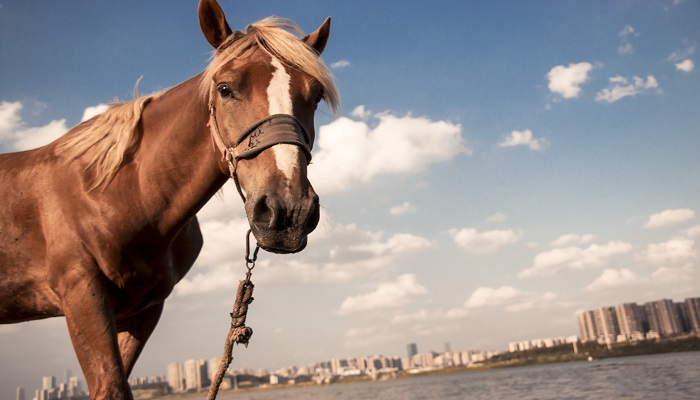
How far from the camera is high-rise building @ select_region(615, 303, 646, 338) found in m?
176

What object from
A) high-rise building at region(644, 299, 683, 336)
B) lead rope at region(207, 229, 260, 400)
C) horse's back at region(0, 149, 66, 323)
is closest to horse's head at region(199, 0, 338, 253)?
lead rope at region(207, 229, 260, 400)

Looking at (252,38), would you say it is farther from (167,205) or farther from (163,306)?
(163,306)

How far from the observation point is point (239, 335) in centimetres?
261

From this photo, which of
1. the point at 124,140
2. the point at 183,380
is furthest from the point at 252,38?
the point at 183,380

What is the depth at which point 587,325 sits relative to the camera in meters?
189

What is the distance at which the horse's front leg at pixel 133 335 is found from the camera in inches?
131

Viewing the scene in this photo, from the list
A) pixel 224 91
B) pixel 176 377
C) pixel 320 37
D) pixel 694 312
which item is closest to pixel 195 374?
pixel 176 377

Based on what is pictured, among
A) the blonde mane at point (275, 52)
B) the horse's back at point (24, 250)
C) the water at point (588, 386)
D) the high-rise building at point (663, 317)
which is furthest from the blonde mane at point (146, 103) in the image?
the high-rise building at point (663, 317)

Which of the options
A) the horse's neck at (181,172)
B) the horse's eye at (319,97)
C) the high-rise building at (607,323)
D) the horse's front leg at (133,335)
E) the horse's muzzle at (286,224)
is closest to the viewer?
the horse's muzzle at (286,224)

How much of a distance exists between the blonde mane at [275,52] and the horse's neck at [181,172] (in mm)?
208

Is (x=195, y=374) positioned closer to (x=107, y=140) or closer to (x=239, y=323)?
(x=107, y=140)

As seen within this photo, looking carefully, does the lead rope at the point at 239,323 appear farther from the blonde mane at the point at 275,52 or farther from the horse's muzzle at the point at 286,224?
the blonde mane at the point at 275,52

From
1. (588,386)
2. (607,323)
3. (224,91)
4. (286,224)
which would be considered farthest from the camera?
(607,323)

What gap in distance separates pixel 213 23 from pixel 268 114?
824mm
